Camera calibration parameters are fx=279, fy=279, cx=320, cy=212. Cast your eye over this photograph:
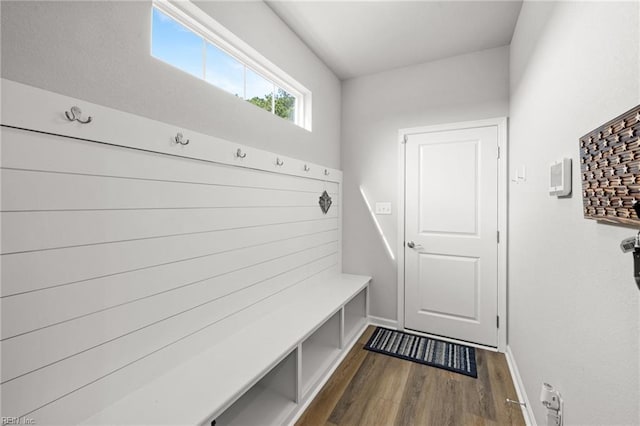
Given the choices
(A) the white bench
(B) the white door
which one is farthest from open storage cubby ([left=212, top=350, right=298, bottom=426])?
(B) the white door

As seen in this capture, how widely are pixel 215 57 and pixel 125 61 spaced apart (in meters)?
0.69

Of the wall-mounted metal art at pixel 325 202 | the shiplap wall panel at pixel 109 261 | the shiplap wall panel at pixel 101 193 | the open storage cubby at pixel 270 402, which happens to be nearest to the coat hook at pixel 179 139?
the shiplap wall panel at pixel 109 261

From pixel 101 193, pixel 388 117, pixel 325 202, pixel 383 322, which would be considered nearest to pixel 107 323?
pixel 101 193

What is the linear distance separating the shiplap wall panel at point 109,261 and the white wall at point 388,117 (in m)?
1.55

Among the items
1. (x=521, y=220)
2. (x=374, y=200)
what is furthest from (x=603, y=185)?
(x=374, y=200)

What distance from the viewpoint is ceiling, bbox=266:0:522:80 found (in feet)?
6.79

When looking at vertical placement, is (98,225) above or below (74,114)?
below

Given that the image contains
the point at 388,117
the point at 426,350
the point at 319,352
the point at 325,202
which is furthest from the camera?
the point at 388,117

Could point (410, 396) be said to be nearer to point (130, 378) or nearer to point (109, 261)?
point (130, 378)

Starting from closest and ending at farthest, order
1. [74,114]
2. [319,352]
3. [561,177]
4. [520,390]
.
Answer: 1. [74,114]
2. [561,177]
3. [520,390]
4. [319,352]

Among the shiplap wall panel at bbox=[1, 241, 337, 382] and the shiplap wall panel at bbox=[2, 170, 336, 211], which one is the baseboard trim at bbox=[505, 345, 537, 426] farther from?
the shiplap wall panel at bbox=[2, 170, 336, 211]

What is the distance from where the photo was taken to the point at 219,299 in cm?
166

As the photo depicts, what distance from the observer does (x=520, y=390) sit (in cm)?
190

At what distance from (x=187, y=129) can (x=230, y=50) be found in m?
0.78
